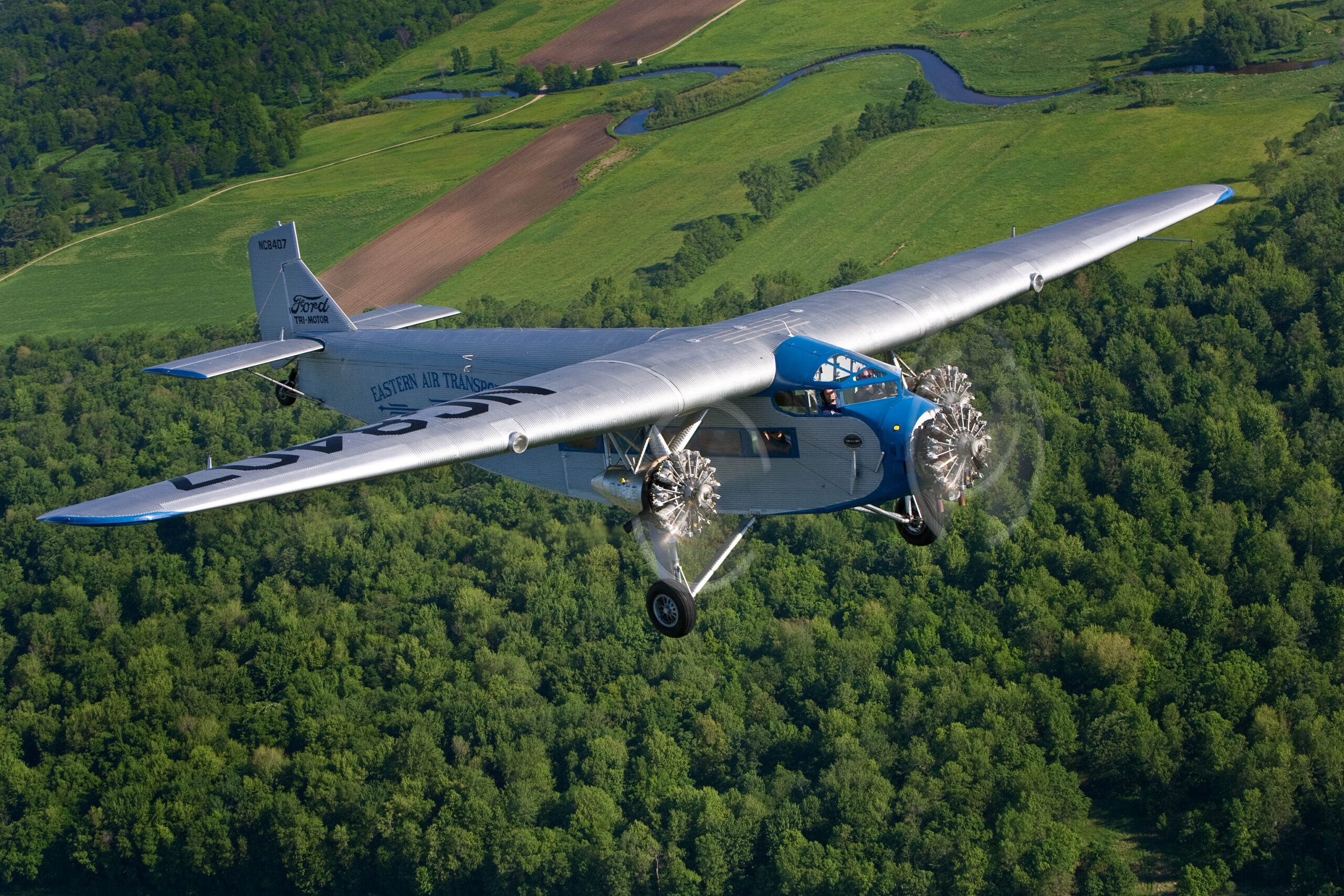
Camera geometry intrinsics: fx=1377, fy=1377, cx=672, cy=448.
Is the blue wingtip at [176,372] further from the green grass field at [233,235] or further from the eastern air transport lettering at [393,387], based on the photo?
the green grass field at [233,235]

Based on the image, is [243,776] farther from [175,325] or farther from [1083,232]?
[1083,232]

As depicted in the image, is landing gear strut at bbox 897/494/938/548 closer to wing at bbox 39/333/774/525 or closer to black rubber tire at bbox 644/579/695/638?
wing at bbox 39/333/774/525

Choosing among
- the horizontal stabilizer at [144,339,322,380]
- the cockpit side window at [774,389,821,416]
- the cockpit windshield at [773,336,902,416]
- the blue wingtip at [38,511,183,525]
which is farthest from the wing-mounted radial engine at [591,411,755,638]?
the horizontal stabilizer at [144,339,322,380]

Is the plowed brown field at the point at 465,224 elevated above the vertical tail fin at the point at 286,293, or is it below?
below

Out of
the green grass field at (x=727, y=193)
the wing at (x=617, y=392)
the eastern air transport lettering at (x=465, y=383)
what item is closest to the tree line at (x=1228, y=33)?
the green grass field at (x=727, y=193)

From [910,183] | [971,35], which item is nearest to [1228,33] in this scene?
[971,35]
